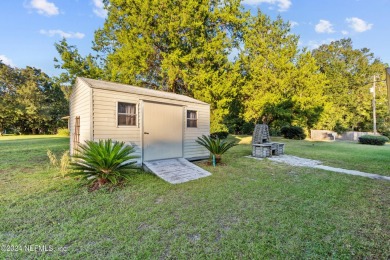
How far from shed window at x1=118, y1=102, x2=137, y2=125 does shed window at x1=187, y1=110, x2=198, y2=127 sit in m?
2.11

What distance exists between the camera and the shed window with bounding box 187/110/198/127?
7.11 m

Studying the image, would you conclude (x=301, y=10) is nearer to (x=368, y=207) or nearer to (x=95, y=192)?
(x=368, y=207)

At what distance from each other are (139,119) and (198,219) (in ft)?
12.4

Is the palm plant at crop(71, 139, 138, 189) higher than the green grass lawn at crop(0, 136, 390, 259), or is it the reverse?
the palm plant at crop(71, 139, 138, 189)

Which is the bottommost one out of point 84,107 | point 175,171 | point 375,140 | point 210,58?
point 175,171

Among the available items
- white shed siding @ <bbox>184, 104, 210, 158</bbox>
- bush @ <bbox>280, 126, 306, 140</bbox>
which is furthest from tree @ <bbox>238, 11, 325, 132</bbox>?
white shed siding @ <bbox>184, 104, 210, 158</bbox>

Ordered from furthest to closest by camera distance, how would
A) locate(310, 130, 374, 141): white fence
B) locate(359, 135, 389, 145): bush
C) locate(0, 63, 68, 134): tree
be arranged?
locate(0, 63, 68, 134): tree
locate(310, 130, 374, 141): white fence
locate(359, 135, 389, 145): bush

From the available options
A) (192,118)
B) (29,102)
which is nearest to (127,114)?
(192,118)

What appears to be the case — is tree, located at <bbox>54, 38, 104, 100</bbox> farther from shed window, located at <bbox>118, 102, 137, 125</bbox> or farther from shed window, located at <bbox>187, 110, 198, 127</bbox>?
shed window, located at <bbox>118, 102, 137, 125</bbox>

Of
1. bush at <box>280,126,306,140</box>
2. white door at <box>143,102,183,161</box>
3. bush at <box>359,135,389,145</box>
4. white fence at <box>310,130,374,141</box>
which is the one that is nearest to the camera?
white door at <box>143,102,183,161</box>

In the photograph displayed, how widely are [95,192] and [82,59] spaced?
41.8 feet

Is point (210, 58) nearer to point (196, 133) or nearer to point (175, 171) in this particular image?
point (196, 133)

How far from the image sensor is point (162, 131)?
20.1ft

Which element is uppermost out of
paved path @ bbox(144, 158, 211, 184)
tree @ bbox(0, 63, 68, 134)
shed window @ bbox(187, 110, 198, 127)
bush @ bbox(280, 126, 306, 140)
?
tree @ bbox(0, 63, 68, 134)
